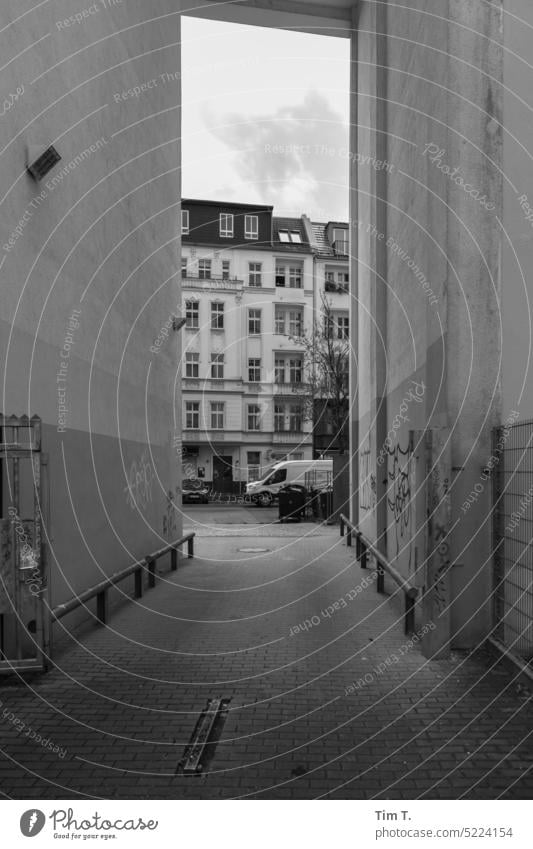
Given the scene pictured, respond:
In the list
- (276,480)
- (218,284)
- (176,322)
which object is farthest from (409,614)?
(218,284)

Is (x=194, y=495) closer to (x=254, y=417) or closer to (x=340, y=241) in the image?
(x=254, y=417)

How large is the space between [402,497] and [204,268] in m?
36.2

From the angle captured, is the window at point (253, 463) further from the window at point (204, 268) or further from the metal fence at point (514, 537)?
the metal fence at point (514, 537)

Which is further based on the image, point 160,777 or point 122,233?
point 122,233

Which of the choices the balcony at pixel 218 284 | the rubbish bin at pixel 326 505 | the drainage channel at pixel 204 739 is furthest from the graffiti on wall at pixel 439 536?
the balcony at pixel 218 284

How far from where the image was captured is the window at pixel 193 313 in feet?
136

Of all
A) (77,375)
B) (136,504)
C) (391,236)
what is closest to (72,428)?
(77,375)

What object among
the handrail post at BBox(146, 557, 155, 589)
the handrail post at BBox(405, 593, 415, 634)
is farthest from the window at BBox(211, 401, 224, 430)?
the handrail post at BBox(405, 593, 415, 634)

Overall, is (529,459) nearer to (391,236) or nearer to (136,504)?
(391,236)

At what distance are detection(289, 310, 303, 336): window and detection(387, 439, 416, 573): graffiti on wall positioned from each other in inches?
1294

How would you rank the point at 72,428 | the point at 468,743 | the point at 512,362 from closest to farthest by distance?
the point at 468,743
the point at 512,362
the point at 72,428

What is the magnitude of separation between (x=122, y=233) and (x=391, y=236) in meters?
4.24

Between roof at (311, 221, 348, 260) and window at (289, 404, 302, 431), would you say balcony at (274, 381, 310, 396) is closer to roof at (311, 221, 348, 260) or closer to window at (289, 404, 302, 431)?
window at (289, 404, 302, 431)
